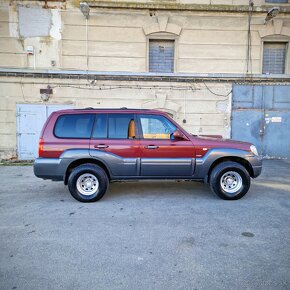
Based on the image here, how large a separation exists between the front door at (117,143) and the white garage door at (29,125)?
5.61m

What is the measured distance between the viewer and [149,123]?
555cm

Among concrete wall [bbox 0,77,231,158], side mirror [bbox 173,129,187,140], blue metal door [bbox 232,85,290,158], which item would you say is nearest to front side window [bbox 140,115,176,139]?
side mirror [bbox 173,129,187,140]

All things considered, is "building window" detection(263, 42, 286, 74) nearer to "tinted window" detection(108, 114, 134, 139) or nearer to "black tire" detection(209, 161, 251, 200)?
"black tire" detection(209, 161, 251, 200)

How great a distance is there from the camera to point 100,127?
546 cm

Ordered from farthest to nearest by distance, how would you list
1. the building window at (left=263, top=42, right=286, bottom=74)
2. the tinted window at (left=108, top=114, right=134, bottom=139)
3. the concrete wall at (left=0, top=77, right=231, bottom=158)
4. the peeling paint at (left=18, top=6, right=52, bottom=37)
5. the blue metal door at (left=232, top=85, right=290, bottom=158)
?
the building window at (left=263, top=42, right=286, bottom=74)
the blue metal door at (left=232, top=85, right=290, bottom=158)
the concrete wall at (left=0, top=77, right=231, bottom=158)
the peeling paint at (left=18, top=6, right=52, bottom=37)
the tinted window at (left=108, top=114, right=134, bottom=139)

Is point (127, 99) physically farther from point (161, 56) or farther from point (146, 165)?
point (146, 165)

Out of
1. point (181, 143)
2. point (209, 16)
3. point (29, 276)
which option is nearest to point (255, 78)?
point (209, 16)

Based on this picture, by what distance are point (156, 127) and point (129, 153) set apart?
2.86 feet

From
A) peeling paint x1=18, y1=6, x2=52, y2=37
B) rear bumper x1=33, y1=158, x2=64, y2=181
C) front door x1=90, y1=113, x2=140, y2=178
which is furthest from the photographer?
peeling paint x1=18, y1=6, x2=52, y2=37

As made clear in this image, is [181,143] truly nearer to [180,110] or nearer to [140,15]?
[180,110]

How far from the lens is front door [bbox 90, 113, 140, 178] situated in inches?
211

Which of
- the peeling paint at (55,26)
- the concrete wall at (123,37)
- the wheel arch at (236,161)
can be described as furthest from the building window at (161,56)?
the wheel arch at (236,161)

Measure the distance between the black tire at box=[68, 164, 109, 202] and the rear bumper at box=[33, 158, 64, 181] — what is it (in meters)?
0.31

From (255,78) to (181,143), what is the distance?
284 inches
